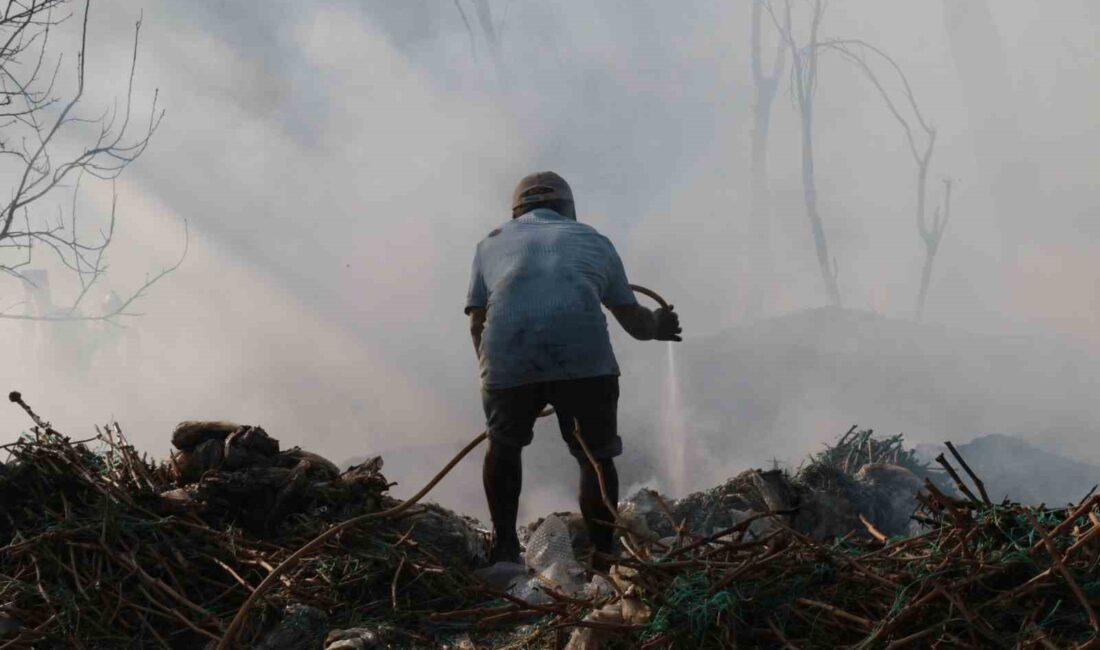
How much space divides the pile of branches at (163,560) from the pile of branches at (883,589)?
3.54 feet

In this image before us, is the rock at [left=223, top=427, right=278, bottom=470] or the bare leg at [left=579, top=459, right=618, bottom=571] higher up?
the rock at [left=223, top=427, right=278, bottom=470]

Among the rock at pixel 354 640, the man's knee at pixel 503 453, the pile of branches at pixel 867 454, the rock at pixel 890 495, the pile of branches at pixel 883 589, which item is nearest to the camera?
the pile of branches at pixel 883 589

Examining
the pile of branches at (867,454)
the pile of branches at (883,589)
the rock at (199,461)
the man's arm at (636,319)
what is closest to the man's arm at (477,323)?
the man's arm at (636,319)

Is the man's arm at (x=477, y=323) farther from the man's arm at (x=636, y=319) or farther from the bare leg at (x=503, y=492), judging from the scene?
the man's arm at (x=636, y=319)

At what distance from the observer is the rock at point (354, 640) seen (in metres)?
3.44

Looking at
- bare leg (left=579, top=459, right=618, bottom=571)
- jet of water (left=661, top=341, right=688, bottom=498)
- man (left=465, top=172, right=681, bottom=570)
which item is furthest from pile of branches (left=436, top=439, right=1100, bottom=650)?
jet of water (left=661, top=341, right=688, bottom=498)

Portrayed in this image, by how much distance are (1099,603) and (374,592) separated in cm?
268

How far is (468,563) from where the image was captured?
471cm

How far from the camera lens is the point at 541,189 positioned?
5199 millimetres

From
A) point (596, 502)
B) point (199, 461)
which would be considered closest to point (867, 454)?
point (596, 502)

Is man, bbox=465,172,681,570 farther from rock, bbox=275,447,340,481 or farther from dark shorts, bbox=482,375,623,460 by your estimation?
rock, bbox=275,447,340,481

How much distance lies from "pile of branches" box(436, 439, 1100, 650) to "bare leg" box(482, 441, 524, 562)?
170 centimetres

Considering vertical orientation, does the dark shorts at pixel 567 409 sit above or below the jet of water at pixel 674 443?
below

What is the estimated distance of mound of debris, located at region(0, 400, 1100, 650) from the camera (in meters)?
2.70
